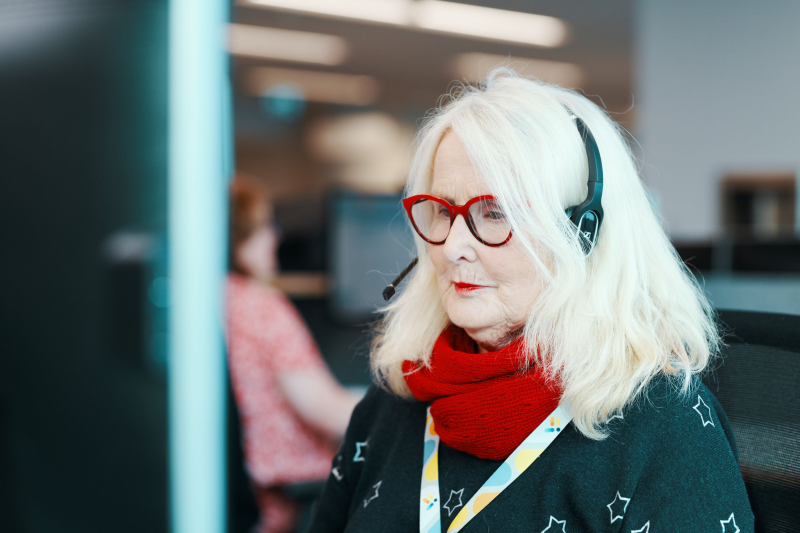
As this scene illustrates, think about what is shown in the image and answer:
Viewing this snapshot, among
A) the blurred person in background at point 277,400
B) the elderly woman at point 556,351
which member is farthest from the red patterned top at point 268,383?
the elderly woman at point 556,351

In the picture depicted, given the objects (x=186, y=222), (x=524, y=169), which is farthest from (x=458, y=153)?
(x=186, y=222)

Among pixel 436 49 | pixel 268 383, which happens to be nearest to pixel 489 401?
pixel 268 383

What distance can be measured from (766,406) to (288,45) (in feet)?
11.6

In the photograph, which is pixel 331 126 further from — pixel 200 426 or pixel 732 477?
pixel 732 477

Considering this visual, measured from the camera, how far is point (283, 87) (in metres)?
4.18

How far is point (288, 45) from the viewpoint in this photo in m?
3.74

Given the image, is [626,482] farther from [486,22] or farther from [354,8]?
[486,22]

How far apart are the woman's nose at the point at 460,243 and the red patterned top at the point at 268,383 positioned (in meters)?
1.14

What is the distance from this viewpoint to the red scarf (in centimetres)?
72

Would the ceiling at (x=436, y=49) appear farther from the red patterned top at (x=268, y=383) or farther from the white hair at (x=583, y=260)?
the white hair at (x=583, y=260)

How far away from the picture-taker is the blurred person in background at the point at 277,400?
1814 mm

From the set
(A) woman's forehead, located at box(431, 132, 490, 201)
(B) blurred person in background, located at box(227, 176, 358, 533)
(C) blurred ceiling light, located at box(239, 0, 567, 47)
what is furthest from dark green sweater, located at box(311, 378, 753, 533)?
(C) blurred ceiling light, located at box(239, 0, 567, 47)

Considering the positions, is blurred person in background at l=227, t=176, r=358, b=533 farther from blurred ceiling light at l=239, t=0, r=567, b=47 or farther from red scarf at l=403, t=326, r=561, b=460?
blurred ceiling light at l=239, t=0, r=567, b=47

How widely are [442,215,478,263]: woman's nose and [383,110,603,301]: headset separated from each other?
124 millimetres
